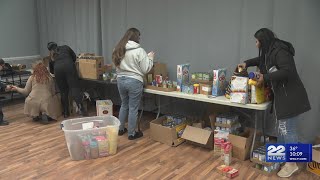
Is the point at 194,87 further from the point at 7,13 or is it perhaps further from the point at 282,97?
the point at 7,13

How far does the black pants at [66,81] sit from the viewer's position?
4.43 m

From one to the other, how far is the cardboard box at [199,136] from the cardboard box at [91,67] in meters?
1.70

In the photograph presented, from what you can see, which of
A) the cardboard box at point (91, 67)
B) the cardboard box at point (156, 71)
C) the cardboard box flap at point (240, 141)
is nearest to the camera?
the cardboard box flap at point (240, 141)

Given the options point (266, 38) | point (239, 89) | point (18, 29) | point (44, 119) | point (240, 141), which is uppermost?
point (18, 29)

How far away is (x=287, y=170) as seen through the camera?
9.21 ft

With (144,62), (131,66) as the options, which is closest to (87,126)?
(131,66)

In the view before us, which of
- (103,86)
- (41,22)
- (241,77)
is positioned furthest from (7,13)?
(241,77)

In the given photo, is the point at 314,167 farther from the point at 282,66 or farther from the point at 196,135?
the point at 196,135

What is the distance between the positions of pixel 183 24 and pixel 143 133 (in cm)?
160

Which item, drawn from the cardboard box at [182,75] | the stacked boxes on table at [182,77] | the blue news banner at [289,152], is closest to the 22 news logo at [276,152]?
the blue news banner at [289,152]

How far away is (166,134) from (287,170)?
138 centimetres

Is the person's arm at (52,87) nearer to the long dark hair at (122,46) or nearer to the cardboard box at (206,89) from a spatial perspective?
the long dark hair at (122,46)

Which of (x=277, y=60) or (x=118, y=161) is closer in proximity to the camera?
(x=277, y=60)

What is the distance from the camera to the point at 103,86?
5.43 meters
